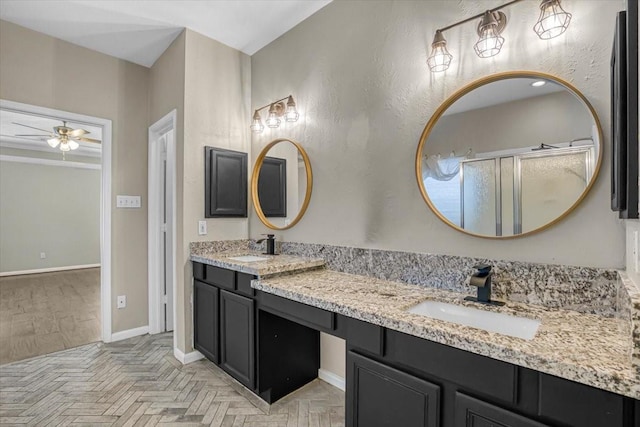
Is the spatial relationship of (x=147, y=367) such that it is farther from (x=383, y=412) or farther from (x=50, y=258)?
(x=50, y=258)

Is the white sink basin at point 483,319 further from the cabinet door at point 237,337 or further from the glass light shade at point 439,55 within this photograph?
the glass light shade at point 439,55

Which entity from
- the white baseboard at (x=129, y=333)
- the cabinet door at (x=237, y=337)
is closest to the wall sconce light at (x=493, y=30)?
the cabinet door at (x=237, y=337)

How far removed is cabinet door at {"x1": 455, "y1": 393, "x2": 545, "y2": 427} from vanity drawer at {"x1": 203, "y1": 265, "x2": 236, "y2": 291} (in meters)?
1.55

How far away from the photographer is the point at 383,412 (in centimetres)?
128

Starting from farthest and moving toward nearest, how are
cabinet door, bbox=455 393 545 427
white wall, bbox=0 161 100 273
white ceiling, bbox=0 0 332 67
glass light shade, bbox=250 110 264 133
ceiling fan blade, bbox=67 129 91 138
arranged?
1. white wall, bbox=0 161 100 273
2. ceiling fan blade, bbox=67 129 91 138
3. glass light shade, bbox=250 110 264 133
4. white ceiling, bbox=0 0 332 67
5. cabinet door, bbox=455 393 545 427

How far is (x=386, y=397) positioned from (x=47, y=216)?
791 cm

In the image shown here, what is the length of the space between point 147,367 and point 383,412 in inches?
86.2

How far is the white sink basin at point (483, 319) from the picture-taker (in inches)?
49.2

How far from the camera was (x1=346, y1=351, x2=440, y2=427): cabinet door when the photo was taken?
1137 mm

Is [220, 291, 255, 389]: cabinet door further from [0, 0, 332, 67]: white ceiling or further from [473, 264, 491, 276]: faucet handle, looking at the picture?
[0, 0, 332, 67]: white ceiling

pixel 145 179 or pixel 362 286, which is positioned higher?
pixel 145 179

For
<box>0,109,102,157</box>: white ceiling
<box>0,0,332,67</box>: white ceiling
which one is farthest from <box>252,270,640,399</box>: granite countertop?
<box>0,109,102,157</box>: white ceiling

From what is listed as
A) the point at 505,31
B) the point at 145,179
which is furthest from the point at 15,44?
the point at 505,31

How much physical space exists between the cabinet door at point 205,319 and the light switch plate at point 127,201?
123 centimetres
